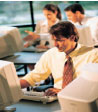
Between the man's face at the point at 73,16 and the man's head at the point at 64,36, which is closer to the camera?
the man's head at the point at 64,36

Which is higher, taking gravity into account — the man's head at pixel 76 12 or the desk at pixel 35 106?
the man's head at pixel 76 12

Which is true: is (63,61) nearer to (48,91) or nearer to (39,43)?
(48,91)

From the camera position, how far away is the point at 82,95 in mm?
2062

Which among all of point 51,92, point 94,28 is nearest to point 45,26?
point 94,28

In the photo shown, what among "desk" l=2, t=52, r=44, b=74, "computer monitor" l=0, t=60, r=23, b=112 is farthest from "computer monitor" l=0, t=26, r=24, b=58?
"computer monitor" l=0, t=60, r=23, b=112

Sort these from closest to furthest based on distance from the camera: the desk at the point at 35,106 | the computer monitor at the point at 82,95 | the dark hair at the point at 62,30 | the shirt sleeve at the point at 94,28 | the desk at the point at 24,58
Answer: the computer monitor at the point at 82,95 → the desk at the point at 35,106 → the dark hair at the point at 62,30 → the desk at the point at 24,58 → the shirt sleeve at the point at 94,28

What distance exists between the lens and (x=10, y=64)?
2.53m

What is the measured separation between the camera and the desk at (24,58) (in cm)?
415

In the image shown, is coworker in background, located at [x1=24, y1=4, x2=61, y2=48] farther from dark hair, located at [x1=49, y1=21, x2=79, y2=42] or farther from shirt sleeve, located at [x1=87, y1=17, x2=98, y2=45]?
dark hair, located at [x1=49, y1=21, x2=79, y2=42]

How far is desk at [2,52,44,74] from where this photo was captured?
415 centimetres

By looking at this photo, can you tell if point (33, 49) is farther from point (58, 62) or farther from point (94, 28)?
point (58, 62)

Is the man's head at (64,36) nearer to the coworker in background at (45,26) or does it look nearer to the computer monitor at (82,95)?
the computer monitor at (82,95)

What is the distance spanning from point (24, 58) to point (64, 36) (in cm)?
138

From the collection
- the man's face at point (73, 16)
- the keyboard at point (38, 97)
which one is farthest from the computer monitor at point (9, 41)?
the keyboard at point (38, 97)
